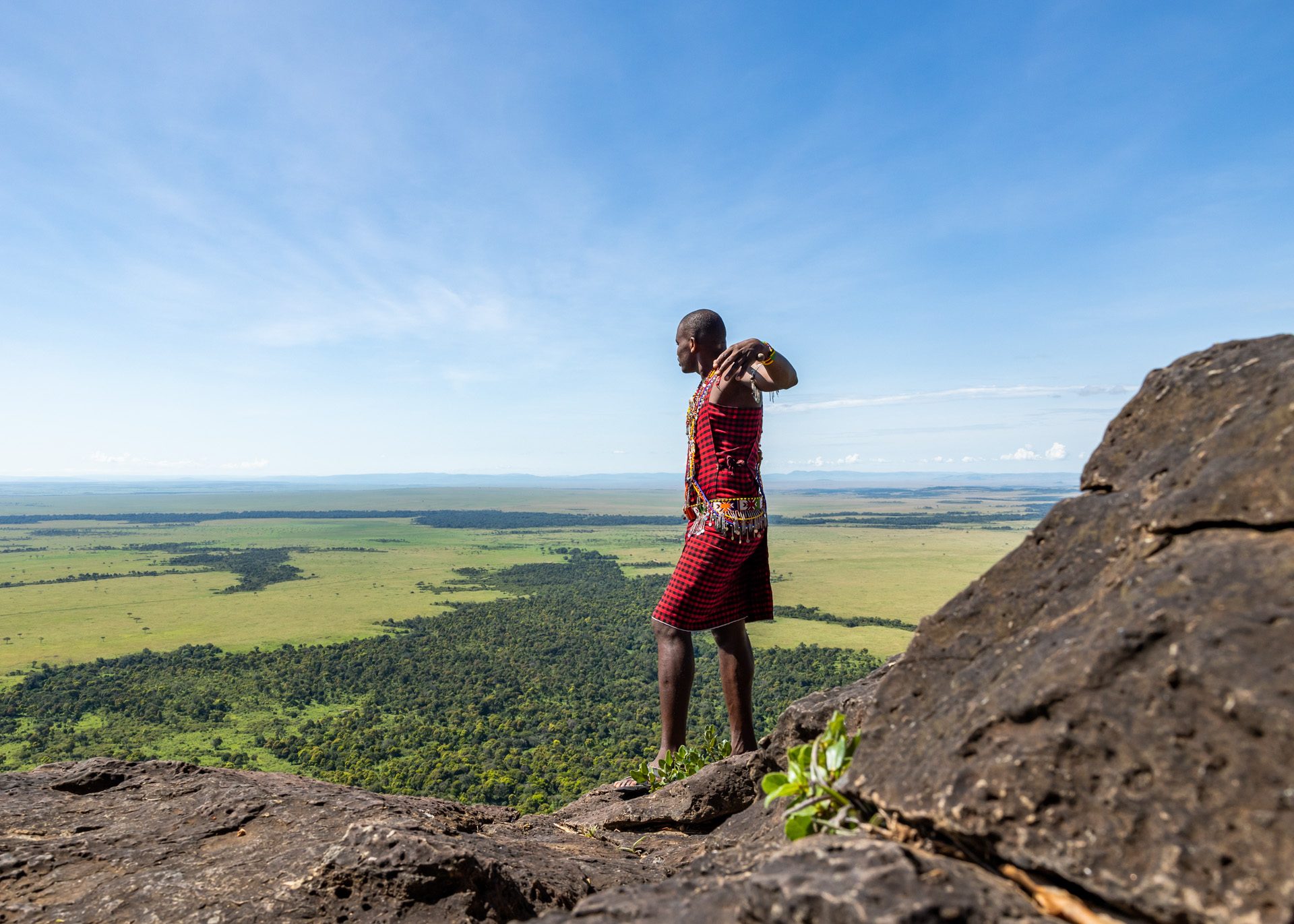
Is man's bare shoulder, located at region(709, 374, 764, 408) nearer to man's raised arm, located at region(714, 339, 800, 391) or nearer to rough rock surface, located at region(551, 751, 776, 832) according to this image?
man's raised arm, located at region(714, 339, 800, 391)

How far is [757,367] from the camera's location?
18.6 ft

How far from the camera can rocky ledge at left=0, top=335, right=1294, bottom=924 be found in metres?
1.83

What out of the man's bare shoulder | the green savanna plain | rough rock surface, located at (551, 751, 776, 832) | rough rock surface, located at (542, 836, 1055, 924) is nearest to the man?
the man's bare shoulder

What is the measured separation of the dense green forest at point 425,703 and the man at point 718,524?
1101 inches

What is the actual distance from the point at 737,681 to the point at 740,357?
8.68 ft

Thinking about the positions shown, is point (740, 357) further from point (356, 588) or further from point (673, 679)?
point (356, 588)

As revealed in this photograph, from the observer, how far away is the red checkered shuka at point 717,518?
5801 mm

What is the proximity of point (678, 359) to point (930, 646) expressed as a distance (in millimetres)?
3773

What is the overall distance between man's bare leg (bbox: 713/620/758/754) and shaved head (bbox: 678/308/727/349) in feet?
7.56

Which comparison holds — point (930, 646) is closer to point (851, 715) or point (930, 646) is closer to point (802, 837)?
point (802, 837)

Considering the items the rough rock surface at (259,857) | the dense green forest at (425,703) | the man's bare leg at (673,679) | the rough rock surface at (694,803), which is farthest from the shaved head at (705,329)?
the dense green forest at (425,703)

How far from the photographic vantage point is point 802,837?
2559 millimetres

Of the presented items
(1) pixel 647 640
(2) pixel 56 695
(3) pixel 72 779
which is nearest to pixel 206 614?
(2) pixel 56 695

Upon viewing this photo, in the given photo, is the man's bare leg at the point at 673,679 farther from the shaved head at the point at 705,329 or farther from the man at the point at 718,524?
the shaved head at the point at 705,329
